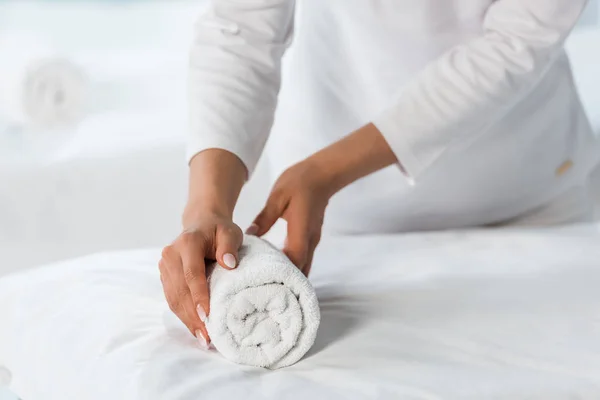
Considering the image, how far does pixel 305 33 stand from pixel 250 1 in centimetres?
19

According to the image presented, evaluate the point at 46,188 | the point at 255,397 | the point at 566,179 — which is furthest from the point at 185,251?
the point at 46,188

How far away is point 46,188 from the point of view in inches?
71.4

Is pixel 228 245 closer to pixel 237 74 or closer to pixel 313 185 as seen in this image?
pixel 313 185

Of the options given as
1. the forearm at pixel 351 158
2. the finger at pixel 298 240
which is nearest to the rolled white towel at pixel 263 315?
the finger at pixel 298 240

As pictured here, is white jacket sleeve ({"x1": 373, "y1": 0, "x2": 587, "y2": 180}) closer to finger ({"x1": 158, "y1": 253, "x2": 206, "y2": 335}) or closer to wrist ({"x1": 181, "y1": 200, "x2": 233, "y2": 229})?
wrist ({"x1": 181, "y1": 200, "x2": 233, "y2": 229})

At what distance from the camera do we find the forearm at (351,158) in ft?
3.62

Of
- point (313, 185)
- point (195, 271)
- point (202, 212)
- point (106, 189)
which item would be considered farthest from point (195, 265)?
point (106, 189)

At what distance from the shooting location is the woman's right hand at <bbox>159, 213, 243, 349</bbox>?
2.93ft

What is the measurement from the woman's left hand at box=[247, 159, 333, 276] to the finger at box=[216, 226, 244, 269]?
10 centimetres

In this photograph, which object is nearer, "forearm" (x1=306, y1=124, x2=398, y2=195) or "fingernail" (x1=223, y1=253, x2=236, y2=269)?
"fingernail" (x1=223, y1=253, x2=236, y2=269)

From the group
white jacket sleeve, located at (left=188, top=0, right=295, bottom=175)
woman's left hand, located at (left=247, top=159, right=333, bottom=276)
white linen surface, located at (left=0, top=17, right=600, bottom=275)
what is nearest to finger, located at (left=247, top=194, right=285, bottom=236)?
woman's left hand, located at (left=247, top=159, right=333, bottom=276)

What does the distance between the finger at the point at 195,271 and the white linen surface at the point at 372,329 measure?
51 mm

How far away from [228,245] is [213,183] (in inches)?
7.0

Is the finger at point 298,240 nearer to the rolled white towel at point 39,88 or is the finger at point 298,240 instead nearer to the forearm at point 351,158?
the forearm at point 351,158
